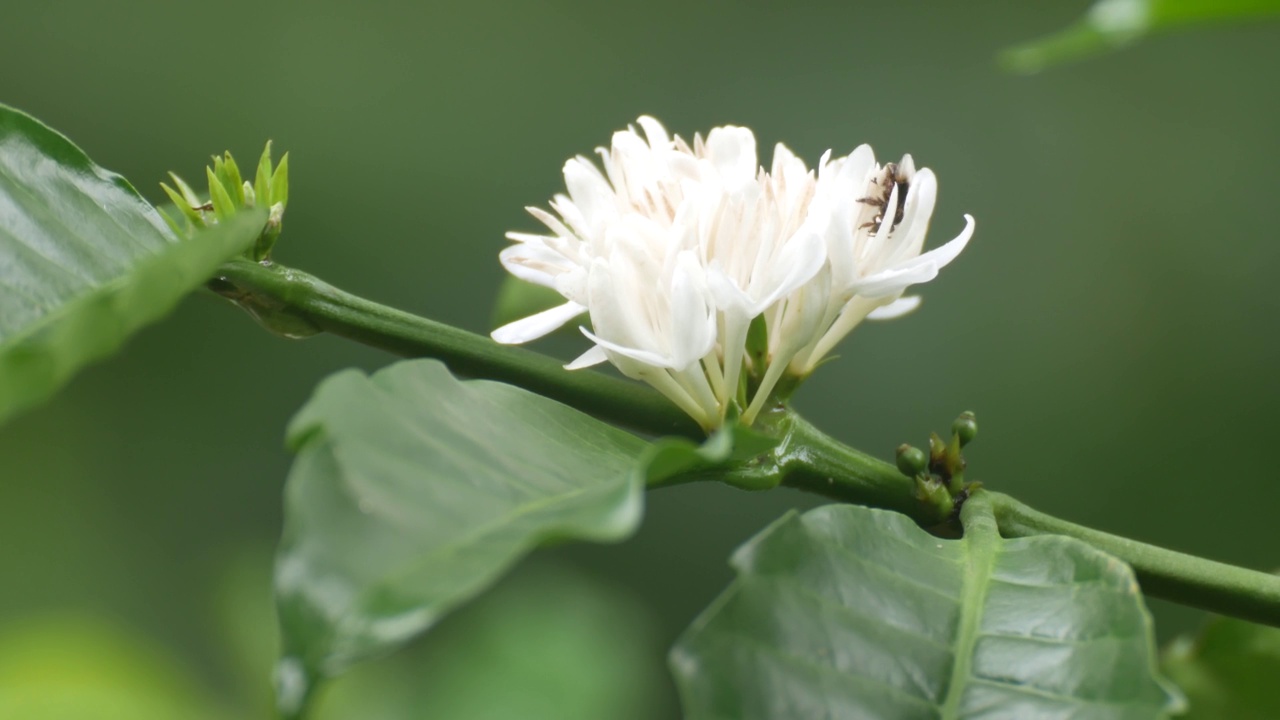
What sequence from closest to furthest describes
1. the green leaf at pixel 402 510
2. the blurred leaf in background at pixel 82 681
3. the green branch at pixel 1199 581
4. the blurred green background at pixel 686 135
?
the green leaf at pixel 402 510, the green branch at pixel 1199 581, the blurred leaf in background at pixel 82 681, the blurred green background at pixel 686 135

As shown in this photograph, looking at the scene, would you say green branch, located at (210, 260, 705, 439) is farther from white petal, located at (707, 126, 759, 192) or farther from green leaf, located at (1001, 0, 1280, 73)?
green leaf, located at (1001, 0, 1280, 73)

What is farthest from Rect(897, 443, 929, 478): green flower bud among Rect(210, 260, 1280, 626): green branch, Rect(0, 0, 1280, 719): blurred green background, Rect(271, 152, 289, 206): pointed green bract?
Rect(0, 0, 1280, 719): blurred green background

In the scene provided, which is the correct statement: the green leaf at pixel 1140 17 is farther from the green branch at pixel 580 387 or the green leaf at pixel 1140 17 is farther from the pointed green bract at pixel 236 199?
the pointed green bract at pixel 236 199

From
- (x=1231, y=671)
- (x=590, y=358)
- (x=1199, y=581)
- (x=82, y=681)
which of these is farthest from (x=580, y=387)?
(x=82, y=681)

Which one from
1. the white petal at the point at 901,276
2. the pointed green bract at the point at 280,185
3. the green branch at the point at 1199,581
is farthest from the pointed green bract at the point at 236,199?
the green branch at the point at 1199,581

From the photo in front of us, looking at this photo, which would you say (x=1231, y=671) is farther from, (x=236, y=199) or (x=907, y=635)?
(x=236, y=199)

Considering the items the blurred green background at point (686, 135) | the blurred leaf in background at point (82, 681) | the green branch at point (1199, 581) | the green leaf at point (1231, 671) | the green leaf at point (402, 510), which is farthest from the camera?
the blurred green background at point (686, 135)
